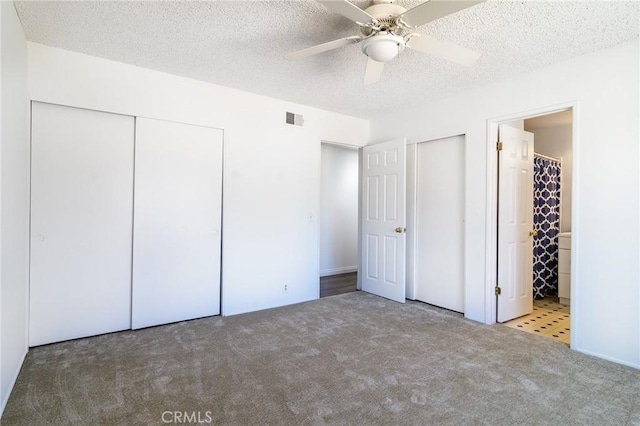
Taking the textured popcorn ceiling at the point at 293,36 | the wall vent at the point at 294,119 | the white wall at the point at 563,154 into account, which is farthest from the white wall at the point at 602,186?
the white wall at the point at 563,154

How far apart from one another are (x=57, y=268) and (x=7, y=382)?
1.05 metres

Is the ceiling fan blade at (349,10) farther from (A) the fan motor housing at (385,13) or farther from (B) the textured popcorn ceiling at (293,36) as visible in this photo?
(B) the textured popcorn ceiling at (293,36)

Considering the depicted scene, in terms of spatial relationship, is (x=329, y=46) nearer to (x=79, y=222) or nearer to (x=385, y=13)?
(x=385, y=13)

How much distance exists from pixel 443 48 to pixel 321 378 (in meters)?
2.35

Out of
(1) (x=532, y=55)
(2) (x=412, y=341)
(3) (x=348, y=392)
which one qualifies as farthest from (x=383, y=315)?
(1) (x=532, y=55)

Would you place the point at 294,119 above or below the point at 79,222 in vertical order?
above

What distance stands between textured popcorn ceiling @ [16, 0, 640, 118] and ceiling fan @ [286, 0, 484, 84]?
0.21 m

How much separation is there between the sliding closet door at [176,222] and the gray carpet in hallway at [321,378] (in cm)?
29

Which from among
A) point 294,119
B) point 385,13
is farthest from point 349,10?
point 294,119

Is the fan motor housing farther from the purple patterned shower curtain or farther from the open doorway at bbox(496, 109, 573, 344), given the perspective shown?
the purple patterned shower curtain

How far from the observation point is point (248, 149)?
3816 mm

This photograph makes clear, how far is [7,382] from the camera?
6.74 feet

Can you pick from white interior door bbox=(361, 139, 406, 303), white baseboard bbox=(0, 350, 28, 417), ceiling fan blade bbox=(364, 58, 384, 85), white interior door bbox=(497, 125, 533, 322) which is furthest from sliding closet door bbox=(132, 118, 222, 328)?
white interior door bbox=(497, 125, 533, 322)

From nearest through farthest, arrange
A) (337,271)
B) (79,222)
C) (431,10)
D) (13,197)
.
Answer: (431,10), (13,197), (79,222), (337,271)
